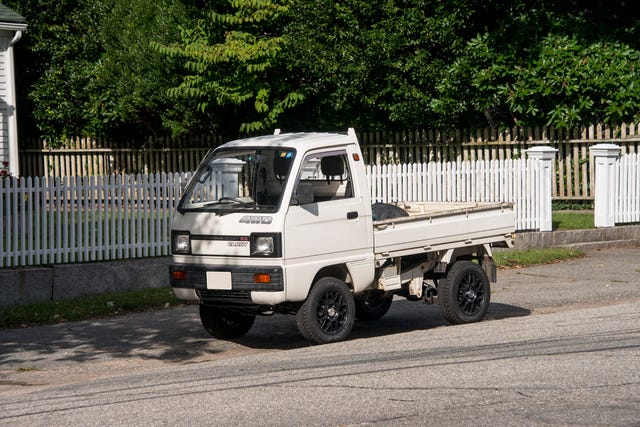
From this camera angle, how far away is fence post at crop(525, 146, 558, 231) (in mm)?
19516

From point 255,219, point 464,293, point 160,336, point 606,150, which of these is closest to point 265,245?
point 255,219

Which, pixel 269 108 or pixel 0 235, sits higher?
pixel 269 108

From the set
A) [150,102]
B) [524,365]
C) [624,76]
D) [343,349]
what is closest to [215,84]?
[150,102]

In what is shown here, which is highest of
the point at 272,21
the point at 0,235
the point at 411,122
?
the point at 272,21

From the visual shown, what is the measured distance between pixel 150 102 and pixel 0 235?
562 inches

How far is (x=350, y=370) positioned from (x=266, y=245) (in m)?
1.83

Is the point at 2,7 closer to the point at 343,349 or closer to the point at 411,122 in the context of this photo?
the point at 411,122

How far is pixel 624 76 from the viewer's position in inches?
904

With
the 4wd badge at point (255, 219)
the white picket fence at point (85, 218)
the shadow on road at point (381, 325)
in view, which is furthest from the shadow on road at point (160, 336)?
the white picket fence at point (85, 218)

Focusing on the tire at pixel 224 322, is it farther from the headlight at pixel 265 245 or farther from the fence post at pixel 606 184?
the fence post at pixel 606 184

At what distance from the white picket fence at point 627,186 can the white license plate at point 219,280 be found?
11.6 m

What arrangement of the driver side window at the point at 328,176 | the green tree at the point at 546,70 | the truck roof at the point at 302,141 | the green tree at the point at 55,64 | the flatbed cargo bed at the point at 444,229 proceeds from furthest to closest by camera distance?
the green tree at the point at 55,64 < the green tree at the point at 546,70 < the flatbed cargo bed at the point at 444,229 < the driver side window at the point at 328,176 < the truck roof at the point at 302,141

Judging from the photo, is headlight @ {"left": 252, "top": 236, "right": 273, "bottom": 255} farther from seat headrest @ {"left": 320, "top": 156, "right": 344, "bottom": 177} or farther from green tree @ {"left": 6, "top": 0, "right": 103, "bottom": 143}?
green tree @ {"left": 6, "top": 0, "right": 103, "bottom": 143}

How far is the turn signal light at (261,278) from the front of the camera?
10.5 meters
